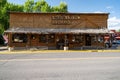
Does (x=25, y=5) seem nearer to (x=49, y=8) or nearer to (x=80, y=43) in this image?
(x=49, y=8)

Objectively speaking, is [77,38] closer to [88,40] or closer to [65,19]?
[88,40]

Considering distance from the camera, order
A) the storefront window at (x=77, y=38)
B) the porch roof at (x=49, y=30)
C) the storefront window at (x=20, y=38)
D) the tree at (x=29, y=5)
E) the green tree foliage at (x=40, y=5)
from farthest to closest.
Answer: the tree at (x=29, y=5), the green tree foliage at (x=40, y=5), the storefront window at (x=77, y=38), the storefront window at (x=20, y=38), the porch roof at (x=49, y=30)

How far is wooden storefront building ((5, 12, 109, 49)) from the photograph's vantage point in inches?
1667

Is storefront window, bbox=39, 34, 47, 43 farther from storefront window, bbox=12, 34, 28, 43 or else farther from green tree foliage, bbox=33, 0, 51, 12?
green tree foliage, bbox=33, 0, 51, 12

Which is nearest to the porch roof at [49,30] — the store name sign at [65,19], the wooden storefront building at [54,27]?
the wooden storefront building at [54,27]

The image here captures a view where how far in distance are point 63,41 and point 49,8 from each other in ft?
118

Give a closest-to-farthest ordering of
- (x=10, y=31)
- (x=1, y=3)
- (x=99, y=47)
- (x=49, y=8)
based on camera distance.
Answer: (x=10, y=31)
(x=99, y=47)
(x=1, y=3)
(x=49, y=8)

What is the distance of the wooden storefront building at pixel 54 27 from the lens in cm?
4234

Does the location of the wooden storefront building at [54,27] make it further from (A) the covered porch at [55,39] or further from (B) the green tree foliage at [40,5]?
(B) the green tree foliage at [40,5]

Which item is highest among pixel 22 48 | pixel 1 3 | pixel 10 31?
pixel 1 3

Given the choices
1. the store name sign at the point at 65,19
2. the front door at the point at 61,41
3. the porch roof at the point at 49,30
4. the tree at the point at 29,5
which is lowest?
the front door at the point at 61,41

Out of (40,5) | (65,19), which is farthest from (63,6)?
(65,19)

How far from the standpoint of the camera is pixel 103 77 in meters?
12.4

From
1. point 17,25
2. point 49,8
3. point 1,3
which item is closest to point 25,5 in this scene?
point 49,8
